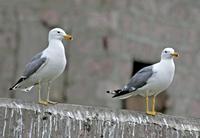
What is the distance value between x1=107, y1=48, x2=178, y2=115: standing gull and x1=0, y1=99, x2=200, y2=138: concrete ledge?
0.16 m

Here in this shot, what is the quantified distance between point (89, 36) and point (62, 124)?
3129mm

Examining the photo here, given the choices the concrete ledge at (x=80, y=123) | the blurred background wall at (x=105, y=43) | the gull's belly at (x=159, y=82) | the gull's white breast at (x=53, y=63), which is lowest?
the concrete ledge at (x=80, y=123)

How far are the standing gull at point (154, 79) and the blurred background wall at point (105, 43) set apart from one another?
2175mm

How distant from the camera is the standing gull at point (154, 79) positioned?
4.92m

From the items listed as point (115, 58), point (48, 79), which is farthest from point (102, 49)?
point (48, 79)

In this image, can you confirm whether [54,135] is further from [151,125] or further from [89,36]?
[89,36]

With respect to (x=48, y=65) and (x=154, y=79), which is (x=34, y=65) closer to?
(x=48, y=65)

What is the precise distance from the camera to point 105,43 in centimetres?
769

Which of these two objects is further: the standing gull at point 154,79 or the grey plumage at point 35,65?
the standing gull at point 154,79

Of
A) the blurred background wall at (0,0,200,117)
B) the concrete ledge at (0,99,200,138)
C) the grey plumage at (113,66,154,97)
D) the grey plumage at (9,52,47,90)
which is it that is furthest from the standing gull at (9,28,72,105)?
the blurred background wall at (0,0,200,117)

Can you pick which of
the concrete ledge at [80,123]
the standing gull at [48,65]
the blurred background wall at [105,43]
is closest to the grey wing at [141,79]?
the concrete ledge at [80,123]

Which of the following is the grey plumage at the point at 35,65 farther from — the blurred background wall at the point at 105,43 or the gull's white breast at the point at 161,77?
the blurred background wall at the point at 105,43

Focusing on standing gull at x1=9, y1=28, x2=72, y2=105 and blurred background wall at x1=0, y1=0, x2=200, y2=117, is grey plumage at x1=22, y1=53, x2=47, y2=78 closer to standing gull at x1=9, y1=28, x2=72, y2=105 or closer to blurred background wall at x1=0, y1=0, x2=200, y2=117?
standing gull at x1=9, y1=28, x2=72, y2=105

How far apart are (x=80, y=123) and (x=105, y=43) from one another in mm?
A: 3185
